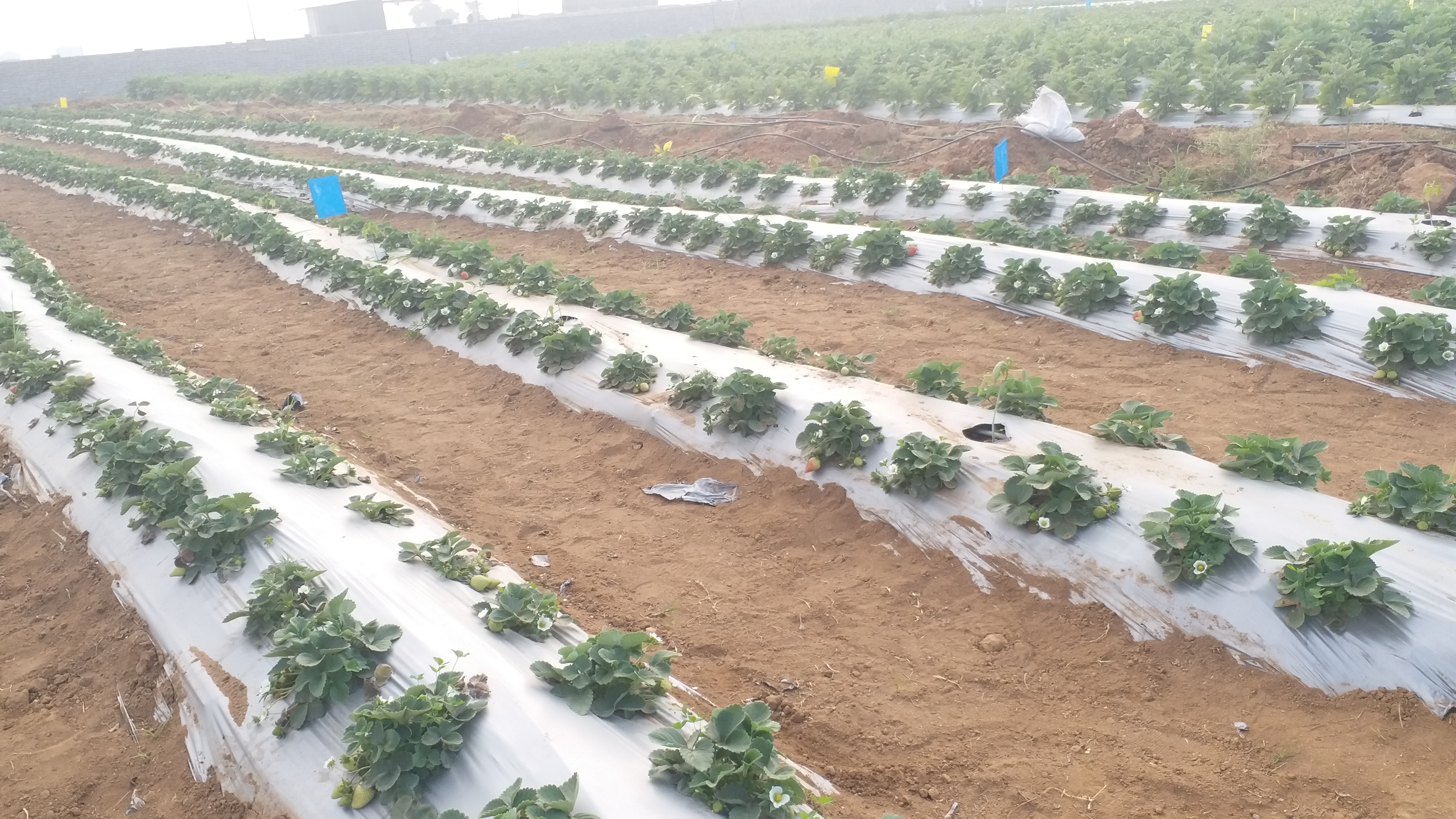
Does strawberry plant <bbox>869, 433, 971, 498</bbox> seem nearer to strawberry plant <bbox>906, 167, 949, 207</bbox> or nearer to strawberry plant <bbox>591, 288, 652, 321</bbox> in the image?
strawberry plant <bbox>591, 288, 652, 321</bbox>

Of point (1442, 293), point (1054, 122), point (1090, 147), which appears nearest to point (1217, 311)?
point (1442, 293)

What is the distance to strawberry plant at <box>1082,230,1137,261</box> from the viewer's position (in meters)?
8.05

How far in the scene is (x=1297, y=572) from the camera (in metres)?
3.62

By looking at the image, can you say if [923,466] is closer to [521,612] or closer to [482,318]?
[521,612]

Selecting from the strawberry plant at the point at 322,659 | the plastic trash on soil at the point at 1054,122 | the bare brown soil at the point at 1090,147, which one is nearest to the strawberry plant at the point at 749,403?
the strawberry plant at the point at 322,659

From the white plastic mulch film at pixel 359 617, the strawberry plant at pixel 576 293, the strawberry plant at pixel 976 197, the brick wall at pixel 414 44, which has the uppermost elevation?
the brick wall at pixel 414 44

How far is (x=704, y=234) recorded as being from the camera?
403 inches

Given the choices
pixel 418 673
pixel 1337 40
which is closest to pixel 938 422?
pixel 418 673

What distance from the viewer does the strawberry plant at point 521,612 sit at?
368 centimetres

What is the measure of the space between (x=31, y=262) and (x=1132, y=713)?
37.7ft

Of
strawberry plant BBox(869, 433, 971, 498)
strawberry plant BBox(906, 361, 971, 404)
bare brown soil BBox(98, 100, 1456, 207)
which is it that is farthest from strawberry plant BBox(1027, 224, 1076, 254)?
strawberry plant BBox(869, 433, 971, 498)

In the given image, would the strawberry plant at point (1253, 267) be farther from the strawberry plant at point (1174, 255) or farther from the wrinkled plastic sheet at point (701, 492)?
the wrinkled plastic sheet at point (701, 492)

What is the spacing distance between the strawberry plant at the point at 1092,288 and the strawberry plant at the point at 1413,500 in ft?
11.3

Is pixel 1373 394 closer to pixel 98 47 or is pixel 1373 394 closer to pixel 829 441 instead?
pixel 829 441
